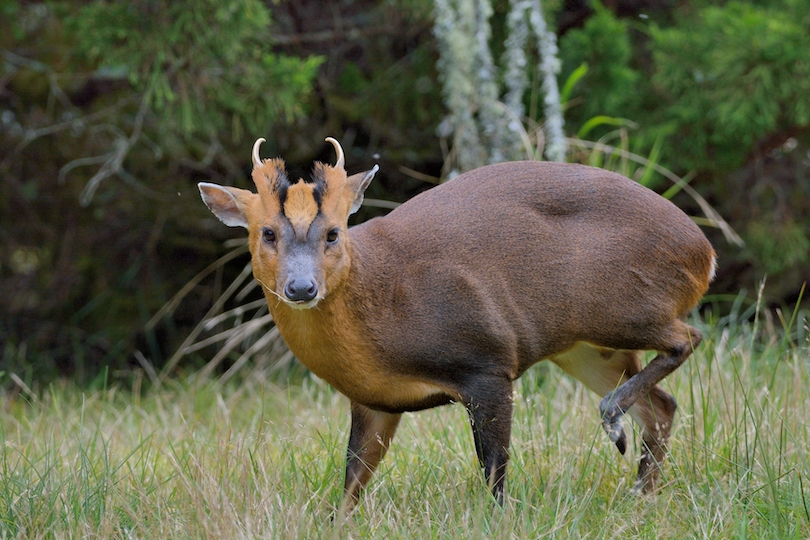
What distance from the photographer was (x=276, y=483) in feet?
11.3

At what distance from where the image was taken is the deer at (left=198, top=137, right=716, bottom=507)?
3.38 meters

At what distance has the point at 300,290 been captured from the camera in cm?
313

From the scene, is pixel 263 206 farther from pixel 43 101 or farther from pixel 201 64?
pixel 43 101

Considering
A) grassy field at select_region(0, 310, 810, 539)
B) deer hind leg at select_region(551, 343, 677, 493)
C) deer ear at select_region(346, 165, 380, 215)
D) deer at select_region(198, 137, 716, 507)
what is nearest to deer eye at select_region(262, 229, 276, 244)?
deer at select_region(198, 137, 716, 507)

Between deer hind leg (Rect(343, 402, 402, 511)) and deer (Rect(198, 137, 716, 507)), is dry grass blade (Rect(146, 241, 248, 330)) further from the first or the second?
deer (Rect(198, 137, 716, 507))

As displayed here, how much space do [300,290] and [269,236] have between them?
30 centimetres

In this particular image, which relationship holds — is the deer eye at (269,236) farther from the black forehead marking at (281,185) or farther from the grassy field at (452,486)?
the grassy field at (452,486)

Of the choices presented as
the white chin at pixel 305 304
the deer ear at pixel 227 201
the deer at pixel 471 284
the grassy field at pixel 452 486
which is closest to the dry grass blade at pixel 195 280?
the grassy field at pixel 452 486

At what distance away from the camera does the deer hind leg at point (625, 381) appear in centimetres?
396

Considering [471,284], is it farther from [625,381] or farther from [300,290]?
[625,381]

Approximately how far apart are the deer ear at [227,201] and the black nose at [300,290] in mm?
460

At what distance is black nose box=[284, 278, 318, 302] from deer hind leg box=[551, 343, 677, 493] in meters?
1.15

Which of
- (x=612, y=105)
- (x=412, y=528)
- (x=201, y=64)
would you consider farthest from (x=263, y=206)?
(x=612, y=105)

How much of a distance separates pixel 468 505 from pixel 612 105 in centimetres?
386
